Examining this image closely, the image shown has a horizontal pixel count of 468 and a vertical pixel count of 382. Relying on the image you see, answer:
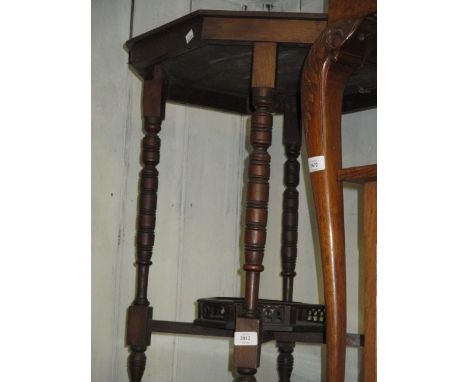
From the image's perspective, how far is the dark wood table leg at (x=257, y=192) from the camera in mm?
1397

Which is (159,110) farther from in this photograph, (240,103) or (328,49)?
(328,49)

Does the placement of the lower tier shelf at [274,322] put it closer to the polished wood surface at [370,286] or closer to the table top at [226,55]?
the polished wood surface at [370,286]

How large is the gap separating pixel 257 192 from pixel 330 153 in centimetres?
24

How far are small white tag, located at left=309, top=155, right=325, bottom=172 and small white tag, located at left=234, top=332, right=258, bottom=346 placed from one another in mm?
393

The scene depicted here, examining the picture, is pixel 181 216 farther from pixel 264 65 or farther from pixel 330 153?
pixel 330 153

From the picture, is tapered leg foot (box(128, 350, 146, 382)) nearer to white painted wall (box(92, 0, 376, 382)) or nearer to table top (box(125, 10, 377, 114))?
white painted wall (box(92, 0, 376, 382))

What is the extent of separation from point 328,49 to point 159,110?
71 centimetres

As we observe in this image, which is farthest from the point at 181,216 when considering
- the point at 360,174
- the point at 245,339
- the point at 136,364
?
the point at 360,174

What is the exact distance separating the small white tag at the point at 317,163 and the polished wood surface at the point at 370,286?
6.8 inches

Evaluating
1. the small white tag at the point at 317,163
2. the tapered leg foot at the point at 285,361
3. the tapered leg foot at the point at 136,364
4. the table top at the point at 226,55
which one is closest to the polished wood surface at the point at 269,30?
the table top at the point at 226,55

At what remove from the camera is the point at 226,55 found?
162 centimetres

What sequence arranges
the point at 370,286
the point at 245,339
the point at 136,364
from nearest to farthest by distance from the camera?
the point at 370,286, the point at 245,339, the point at 136,364

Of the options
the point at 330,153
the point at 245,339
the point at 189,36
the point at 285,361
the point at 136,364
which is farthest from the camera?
the point at 285,361
